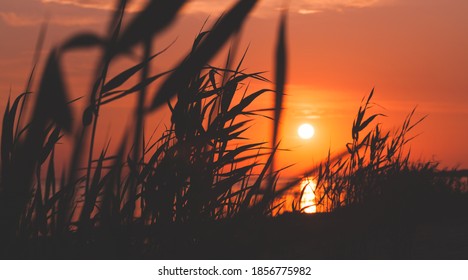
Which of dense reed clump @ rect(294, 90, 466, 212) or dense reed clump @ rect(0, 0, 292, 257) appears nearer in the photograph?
dense reed clump @ rect(0, 0, 292, 257)

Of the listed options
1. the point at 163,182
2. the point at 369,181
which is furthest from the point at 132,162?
the point at 369,181

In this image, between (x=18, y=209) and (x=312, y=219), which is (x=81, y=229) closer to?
(x=18, y=209)

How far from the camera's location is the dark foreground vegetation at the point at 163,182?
1025 mm

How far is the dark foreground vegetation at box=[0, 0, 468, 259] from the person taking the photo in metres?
1.03

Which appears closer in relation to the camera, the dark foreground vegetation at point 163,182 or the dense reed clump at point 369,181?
the dark foreground vegetation at point 163,182

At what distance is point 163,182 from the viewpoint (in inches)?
84.3

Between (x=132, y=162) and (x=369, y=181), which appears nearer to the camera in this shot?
(x=132, y=162)

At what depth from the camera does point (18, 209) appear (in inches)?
59.6

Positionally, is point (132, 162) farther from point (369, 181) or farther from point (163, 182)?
point (369, 181)

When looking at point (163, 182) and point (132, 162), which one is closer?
point (132, 162)

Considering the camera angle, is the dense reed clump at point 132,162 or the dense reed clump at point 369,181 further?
the dense reed clump at point 369,181

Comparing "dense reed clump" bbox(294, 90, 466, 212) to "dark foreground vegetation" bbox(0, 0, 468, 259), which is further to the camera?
"dense reed clump" bbox(294, 90, 466, 212)
